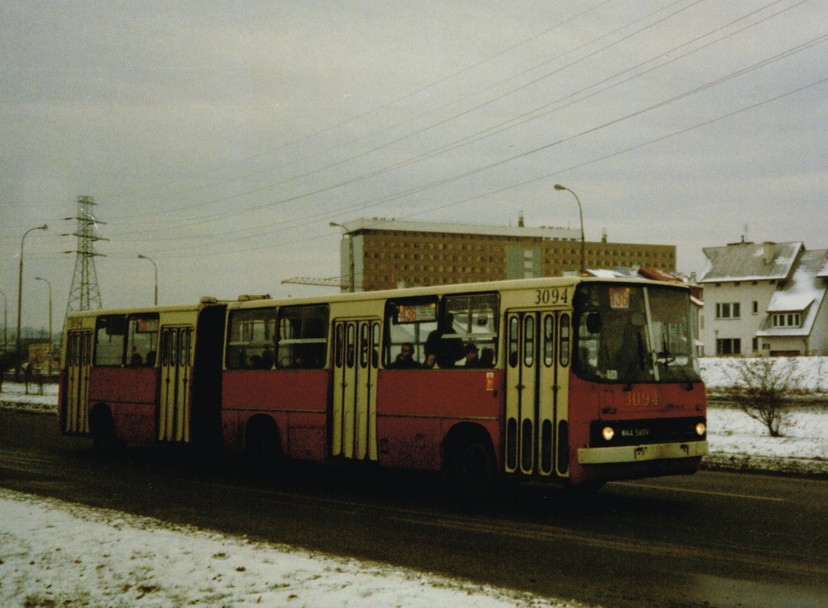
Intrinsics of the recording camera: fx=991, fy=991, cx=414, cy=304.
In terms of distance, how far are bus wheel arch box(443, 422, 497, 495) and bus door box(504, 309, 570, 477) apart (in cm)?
45

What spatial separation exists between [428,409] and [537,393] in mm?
2168

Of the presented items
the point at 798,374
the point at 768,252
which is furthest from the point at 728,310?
the point at 798,374

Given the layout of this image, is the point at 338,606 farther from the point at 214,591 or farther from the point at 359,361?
the point at 359,361

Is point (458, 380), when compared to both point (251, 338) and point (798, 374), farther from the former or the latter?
point (798, 374)

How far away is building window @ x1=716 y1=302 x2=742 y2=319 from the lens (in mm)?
79125

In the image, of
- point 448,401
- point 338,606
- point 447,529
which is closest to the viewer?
point 338,606

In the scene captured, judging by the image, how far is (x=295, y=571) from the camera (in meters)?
8.45

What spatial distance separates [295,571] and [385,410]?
6.74 meters

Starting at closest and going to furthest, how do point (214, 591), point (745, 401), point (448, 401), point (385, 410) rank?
1. point (214, 591)
2. point (448, 401)
3. point (385, 410)
4. point (745, 401)

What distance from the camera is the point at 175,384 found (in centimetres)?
1997

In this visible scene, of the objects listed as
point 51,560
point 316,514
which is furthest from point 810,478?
point 51,560

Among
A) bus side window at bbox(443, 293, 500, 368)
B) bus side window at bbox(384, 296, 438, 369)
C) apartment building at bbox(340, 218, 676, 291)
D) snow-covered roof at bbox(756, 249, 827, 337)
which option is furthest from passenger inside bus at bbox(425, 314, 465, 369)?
apartment building at bbox(340, 218, 676, 291)

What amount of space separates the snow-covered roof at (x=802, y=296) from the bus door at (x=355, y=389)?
6378cm

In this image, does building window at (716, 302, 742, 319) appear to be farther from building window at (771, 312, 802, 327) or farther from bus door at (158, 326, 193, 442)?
bus door at (158, 326, 193, 442)
